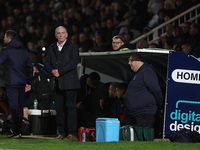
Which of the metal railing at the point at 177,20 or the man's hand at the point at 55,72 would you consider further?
the metal railing at the point at 177,20

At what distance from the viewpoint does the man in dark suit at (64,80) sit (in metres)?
9.72

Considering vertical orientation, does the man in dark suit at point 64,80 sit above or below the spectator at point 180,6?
below

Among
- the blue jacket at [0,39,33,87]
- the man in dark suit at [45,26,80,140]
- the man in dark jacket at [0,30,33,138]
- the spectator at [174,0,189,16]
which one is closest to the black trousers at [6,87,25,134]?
the man in dark jacket at [0,30,33,138]

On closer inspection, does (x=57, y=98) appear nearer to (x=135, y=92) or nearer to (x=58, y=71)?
(x=58, y=71)

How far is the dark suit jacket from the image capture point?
31.8 feet

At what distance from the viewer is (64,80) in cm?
973

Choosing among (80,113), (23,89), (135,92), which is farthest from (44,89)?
(135,92)

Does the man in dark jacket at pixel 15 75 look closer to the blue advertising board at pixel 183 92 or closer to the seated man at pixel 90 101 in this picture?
the seated man at pixel 90 101

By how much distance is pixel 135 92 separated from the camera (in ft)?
31.5

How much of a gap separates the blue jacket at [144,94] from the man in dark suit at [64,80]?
0.98 m

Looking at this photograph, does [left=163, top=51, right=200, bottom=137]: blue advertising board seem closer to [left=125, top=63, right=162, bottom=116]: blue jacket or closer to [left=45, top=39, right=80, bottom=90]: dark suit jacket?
[left=125, top=63, right=162, bottom=116]: blue jacket

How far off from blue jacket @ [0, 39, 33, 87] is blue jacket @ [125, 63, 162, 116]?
1.85 meters

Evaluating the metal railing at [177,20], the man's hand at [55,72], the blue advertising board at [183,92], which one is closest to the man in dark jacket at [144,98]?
the blue advertising board at [183,92]

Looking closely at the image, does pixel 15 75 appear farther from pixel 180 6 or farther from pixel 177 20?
pixel 177 20
